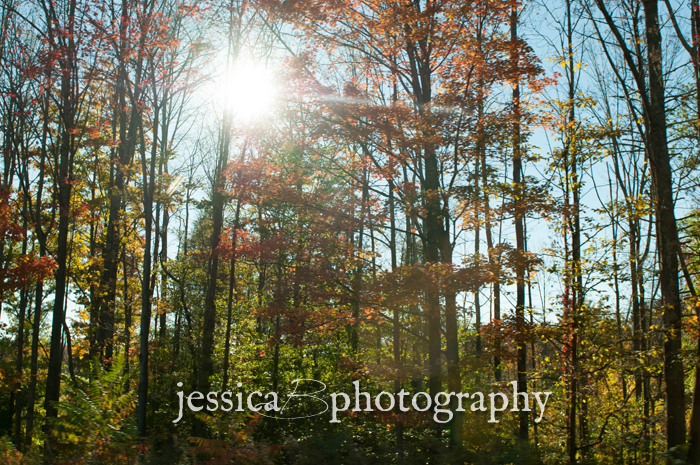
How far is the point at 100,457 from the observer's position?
4.46 meters

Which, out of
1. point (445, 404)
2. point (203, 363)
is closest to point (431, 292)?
point (445, 404)

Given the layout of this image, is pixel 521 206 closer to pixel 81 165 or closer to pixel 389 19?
pixel 389 19

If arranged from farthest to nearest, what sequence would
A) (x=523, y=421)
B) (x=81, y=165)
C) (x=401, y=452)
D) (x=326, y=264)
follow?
(x=81, y=165) < (x=523, y=421) < (x=326, y=264) < (x=401, y=452)

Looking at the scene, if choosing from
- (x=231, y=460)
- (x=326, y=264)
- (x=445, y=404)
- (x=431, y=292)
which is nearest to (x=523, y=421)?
(x=445, y=404)

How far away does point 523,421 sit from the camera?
10242 mm

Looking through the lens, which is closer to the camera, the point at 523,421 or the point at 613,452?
the point at 613,452

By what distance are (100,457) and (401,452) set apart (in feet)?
10.4

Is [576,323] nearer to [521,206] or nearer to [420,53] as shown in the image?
[521,206]

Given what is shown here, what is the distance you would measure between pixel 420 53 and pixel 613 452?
27.4 feet

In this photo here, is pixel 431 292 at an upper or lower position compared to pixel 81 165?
lower

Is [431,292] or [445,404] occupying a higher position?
[431,292]

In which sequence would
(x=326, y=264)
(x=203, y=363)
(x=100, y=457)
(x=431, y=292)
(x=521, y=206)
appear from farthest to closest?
(x=203, y=363)
(x=326, y=264)
(x=521, y=206)
(x=431, y=292)
(x=100, y=457)

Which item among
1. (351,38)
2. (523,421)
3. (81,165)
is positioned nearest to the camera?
(351,38)

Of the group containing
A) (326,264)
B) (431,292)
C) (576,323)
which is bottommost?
(576,323)
